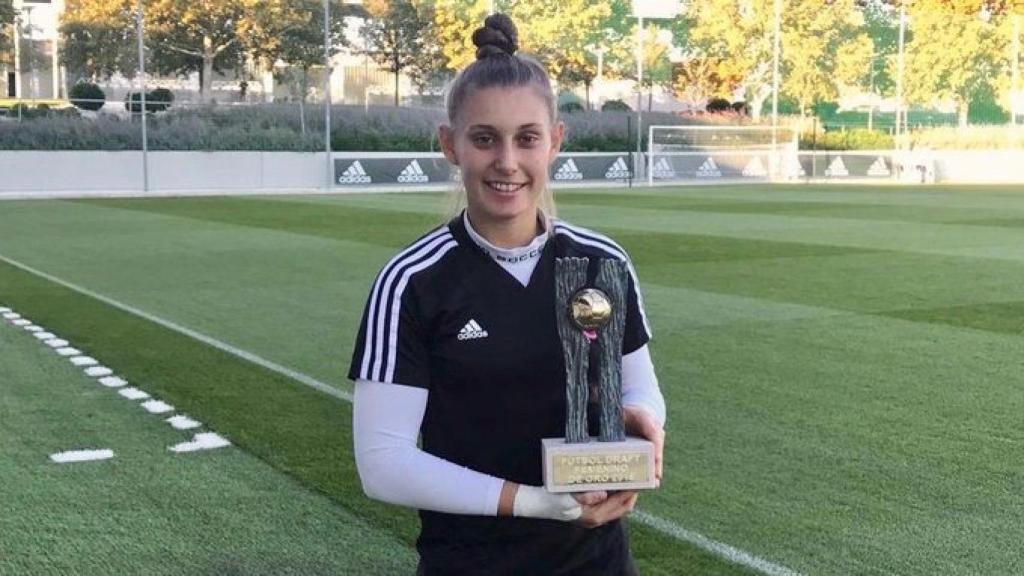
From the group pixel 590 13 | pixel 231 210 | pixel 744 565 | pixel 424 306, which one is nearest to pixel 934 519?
pixel 744 565

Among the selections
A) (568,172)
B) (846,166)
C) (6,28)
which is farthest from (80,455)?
(6,28)

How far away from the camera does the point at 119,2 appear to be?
41.3 m

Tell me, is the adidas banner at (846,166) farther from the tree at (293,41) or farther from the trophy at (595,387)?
the trophy at (595,387)

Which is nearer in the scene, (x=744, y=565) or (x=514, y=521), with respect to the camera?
(x=514, y=521)

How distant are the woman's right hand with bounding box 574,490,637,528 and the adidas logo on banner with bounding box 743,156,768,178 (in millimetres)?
37722

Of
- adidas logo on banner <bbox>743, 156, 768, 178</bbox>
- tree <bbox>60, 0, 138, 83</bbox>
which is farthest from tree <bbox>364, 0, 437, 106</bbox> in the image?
adidas logo on banner <bbox>743, 156, 768, 178</bbox>

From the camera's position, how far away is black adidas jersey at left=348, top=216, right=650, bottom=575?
7.26 feet

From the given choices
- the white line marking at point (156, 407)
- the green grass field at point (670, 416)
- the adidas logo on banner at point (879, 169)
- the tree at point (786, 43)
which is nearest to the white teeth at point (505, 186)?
the green grass field at point (670, 416)

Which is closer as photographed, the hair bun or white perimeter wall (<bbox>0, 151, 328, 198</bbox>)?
the hair bun

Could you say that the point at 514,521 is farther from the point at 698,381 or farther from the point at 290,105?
the point at 290,105

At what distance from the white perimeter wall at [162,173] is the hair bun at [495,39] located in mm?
30839

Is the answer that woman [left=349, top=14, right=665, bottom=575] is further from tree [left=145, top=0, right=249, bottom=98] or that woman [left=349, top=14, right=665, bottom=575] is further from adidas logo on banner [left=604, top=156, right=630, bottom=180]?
tree [left=145, top=0, right=249, bottom=98]

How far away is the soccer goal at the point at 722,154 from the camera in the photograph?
38.0m

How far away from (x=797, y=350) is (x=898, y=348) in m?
0.74
